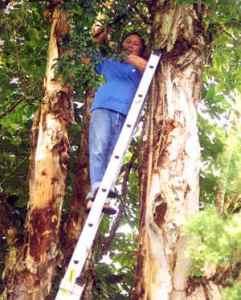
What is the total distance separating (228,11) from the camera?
5281 millimetres

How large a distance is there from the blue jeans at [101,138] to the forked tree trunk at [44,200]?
352 mm

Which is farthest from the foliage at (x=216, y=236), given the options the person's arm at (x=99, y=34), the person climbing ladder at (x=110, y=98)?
the person's arm at (x=99, y=34)

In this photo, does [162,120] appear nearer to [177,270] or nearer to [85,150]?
[177,270]

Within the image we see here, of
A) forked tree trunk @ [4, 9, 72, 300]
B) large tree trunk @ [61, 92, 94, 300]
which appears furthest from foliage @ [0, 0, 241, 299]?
large tree trunk @ [61, 92, 94, 300]

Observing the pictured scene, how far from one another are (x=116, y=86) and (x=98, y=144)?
709 millimetres

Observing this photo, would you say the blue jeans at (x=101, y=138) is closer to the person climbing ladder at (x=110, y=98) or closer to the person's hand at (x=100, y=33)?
the person climbing ladder at (x=110, y=98)

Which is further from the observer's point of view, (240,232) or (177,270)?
(177,270)

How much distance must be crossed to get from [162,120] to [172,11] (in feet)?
3.71

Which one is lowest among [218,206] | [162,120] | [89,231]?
[89,231]

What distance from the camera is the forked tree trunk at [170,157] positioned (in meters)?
3.92

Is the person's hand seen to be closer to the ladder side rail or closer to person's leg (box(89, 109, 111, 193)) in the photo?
person's leg (box(89, 109, 111, 193))

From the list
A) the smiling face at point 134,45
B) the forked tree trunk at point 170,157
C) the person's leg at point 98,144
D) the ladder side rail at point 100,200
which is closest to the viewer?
the ladder side rail at point 100,200

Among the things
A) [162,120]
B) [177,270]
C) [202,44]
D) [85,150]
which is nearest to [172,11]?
[202,44]

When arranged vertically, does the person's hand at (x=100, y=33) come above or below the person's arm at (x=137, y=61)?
above
